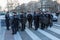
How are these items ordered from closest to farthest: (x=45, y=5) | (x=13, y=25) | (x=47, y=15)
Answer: (x=13, y=25), (x=47, y=15), (x=45, y=5)

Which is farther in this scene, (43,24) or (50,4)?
(50,4)

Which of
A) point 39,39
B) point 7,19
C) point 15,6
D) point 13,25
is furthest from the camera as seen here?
point 15,6

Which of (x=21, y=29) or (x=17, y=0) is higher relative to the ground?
(x=17, y=0)

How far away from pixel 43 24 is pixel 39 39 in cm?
882

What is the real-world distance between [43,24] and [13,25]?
16.5ft

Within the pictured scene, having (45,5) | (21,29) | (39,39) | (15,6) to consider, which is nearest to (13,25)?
(21,29)

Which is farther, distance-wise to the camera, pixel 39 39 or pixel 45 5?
pixel 45 5

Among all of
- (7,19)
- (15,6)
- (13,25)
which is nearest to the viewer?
(13,25)

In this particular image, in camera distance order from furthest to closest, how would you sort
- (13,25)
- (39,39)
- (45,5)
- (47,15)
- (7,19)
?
1. (45,5)
2. (47,15)
3. (7,19)
4. (13,25)
5. (39,39)

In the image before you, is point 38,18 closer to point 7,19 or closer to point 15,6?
point 7,19

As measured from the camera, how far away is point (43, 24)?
70.8 ft

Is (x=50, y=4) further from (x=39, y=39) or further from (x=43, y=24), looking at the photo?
(x=39, y=39)

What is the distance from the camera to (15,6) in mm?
38000

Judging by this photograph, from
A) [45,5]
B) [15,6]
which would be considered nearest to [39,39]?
[15,6]
